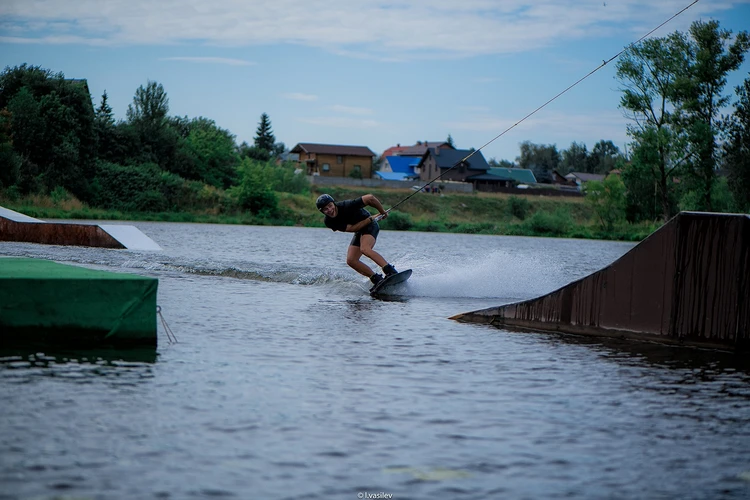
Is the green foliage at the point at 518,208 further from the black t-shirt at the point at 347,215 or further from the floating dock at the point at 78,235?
the black t-shirt at the point at 347,215

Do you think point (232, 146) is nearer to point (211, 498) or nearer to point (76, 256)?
point (76, 256)

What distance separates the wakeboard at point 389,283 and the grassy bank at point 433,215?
135 feet

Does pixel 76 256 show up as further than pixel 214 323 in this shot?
Yes

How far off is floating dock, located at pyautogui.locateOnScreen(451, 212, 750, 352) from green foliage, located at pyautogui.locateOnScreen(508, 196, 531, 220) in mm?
69536

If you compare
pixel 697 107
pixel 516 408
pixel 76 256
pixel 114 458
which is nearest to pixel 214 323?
pixel 516 408

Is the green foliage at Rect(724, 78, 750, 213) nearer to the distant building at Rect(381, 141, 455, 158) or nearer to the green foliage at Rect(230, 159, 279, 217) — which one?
the green foliage at Rect(230, 159, 279, 217)

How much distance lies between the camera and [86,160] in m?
64.2

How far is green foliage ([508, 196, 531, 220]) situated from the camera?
260 feet

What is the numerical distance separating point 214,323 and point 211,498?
6303mm

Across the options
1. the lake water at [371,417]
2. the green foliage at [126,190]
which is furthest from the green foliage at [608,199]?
the lake water at [371,417]

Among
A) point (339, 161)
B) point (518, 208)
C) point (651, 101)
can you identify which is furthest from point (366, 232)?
point (339, 161)

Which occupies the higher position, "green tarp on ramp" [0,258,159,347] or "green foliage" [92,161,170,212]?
"green foliage" [92,161,170,212]

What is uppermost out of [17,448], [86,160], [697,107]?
[697,107]

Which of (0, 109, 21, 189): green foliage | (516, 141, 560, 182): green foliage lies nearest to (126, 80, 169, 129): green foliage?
(0, 109, 21, 189): green foliage
